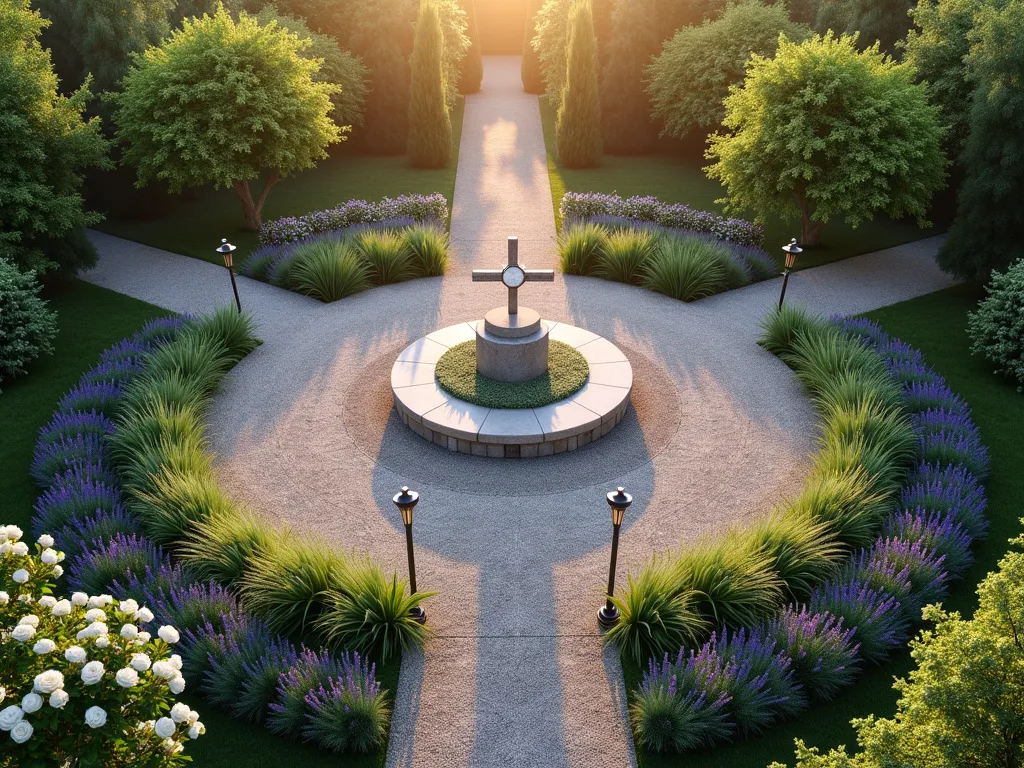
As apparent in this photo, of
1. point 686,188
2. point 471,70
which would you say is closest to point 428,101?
point 686,188

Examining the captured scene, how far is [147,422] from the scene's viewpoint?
32.1 feet

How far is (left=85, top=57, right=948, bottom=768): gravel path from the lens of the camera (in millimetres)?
6789

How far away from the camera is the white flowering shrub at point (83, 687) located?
3.99 metres

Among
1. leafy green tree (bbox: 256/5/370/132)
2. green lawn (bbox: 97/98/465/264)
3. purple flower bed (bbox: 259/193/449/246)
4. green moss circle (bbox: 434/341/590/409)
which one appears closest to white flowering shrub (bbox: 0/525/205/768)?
green moss circle (bbox: 434/341/590/409)

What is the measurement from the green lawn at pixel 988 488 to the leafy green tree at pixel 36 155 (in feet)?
45.8

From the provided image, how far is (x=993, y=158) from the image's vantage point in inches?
581

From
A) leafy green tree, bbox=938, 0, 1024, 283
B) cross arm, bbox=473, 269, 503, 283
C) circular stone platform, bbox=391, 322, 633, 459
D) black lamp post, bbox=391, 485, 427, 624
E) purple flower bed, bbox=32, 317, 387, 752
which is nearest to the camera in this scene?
purple flower bed, bbox=32, 317, 387, 752

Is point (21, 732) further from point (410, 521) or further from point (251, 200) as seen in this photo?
point (251, 200)

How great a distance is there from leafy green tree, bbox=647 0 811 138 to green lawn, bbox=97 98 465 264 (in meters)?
8.01

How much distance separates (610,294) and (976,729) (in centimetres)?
1211

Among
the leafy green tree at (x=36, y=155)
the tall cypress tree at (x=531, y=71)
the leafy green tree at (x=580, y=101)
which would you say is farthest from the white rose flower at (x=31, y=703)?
the tall cypress tree at (x=531, y=71)

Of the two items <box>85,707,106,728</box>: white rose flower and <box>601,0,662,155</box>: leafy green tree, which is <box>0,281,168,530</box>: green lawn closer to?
<box>85,707,106,728</box>: white rose flower

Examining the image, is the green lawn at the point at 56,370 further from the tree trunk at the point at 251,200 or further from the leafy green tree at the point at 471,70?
the leafy green tree at the point at 471,70

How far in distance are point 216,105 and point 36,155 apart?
4043 millimetres
